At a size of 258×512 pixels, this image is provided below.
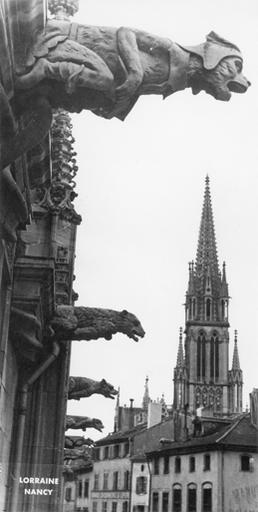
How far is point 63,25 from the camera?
312 inches

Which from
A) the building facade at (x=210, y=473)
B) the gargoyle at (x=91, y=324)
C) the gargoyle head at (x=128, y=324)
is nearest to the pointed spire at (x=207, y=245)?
the building facade at (x=210, y=473)

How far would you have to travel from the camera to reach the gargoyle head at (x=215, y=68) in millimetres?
8219

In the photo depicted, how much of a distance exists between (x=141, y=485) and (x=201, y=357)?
76650mm

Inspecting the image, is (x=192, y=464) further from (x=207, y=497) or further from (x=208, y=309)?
(x=208, y=309)

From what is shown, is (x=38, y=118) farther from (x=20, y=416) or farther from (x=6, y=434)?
(x=20, y=416)

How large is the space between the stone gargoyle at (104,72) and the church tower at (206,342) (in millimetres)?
126011

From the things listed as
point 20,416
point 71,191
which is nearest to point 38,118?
point 20,416

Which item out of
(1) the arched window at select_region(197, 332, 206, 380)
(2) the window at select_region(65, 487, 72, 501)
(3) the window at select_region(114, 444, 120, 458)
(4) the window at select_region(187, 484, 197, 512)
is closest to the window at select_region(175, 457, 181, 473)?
(4) the window at select_region(187, 484, 197, 512)

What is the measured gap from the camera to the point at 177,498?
61406 mm

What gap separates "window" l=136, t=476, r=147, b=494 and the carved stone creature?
45.5m

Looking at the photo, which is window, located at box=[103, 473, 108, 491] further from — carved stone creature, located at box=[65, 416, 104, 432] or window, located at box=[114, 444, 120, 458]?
carved stone creature, located at box=[65, 416, 104, 432]

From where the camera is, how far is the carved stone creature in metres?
23.2

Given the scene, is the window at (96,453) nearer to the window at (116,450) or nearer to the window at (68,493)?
the window at (116,450)

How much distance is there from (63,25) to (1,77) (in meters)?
0.97
